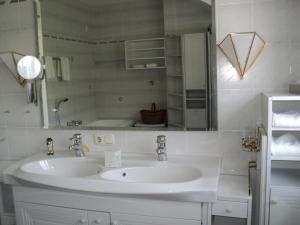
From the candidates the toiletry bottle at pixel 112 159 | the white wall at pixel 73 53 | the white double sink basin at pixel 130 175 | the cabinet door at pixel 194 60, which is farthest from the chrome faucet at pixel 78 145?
the cabinet door at pixel 194 60

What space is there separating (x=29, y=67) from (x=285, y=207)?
6.43ft

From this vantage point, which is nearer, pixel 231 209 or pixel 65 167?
pixel 231 209

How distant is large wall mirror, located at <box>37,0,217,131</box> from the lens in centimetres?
191

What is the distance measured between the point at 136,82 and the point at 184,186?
33.0 inches

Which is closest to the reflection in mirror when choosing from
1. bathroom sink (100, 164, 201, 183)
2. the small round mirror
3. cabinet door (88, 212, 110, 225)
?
the small round mirror

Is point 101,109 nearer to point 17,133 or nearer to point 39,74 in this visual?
point 39,74

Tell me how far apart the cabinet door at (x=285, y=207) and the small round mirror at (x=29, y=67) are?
1.82 metres

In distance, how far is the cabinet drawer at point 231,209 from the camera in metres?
1.59

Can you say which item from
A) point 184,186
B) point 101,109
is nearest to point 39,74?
point 101,109

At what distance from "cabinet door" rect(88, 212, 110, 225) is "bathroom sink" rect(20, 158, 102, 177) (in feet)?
1.19

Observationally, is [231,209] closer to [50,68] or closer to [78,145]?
[78,145]

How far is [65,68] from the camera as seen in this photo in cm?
222

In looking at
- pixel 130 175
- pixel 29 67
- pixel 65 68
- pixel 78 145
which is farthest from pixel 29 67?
pixel 130 175

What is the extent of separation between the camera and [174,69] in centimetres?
196
